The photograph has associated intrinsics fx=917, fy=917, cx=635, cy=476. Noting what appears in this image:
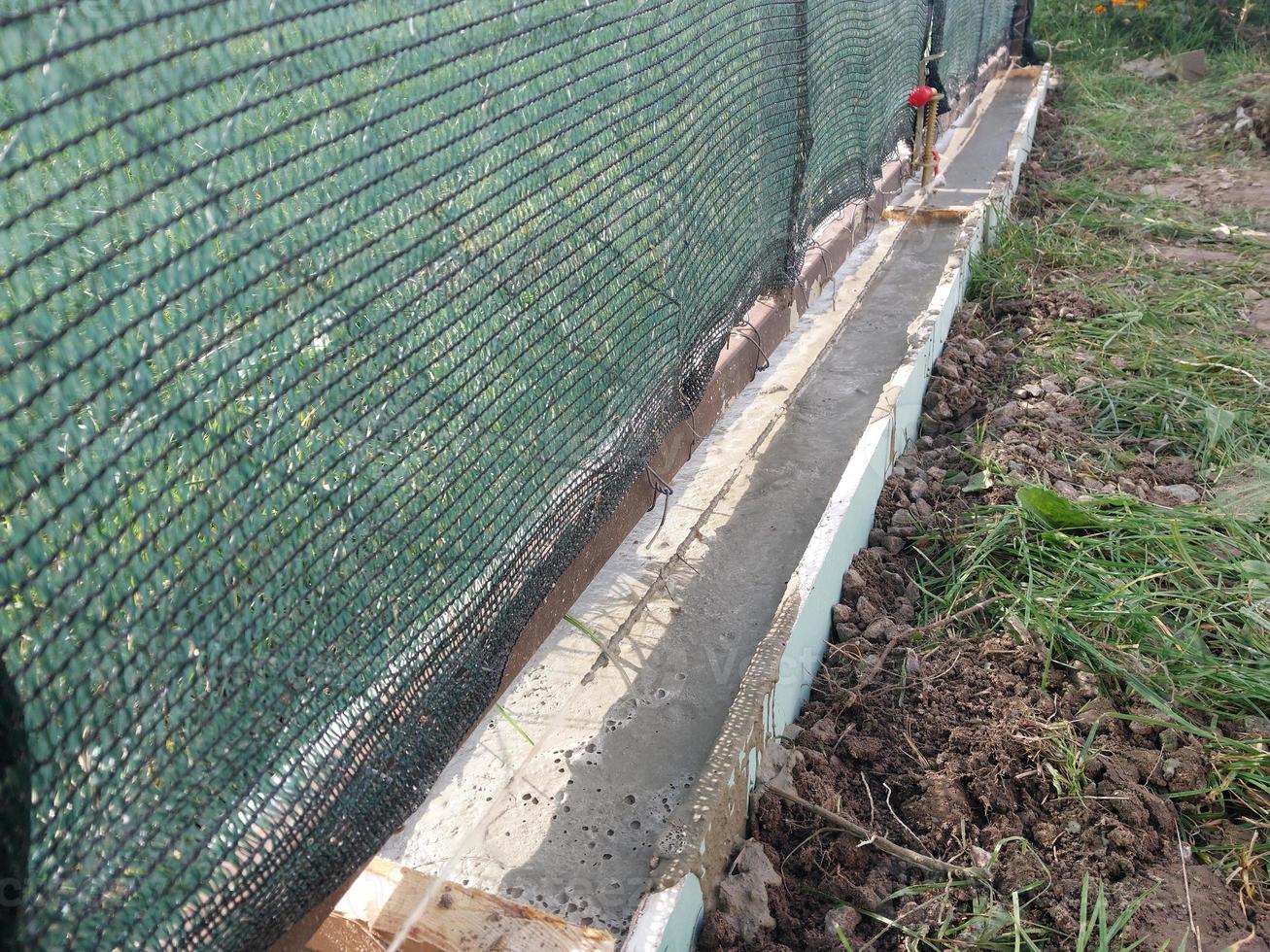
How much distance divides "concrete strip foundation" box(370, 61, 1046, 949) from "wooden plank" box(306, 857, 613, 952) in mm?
153

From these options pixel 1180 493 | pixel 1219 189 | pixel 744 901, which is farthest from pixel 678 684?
pixel 1219 189

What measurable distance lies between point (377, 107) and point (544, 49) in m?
0.57

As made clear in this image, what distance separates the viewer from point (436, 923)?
1.67 m

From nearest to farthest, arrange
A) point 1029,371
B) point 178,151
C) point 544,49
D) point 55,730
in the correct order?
point 55,730
point 178,151
point 544,49
point 1029,371

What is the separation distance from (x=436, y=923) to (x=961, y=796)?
107cm

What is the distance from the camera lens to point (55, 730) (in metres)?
1.06

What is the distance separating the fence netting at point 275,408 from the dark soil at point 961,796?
724mm

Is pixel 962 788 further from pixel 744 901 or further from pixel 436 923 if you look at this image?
pixel 436 923

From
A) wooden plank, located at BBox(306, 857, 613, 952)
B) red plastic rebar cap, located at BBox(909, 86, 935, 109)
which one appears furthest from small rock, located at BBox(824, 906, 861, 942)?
red plastic rebar cap, located at BBox(909, 86, 935, 109)

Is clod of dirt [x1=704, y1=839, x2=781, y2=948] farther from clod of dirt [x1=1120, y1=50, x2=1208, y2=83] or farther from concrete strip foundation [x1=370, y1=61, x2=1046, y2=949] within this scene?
clod of dirt [x1=1120, y1=50, x2=1208, y2=83]

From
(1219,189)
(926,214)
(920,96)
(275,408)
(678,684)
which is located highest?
(275,408)

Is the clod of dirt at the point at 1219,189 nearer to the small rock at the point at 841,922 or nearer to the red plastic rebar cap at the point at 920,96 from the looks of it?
the red plastic rebar cap at the point at 920,96

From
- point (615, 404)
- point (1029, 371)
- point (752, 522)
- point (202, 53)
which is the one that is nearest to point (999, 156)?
point (1029, 371)

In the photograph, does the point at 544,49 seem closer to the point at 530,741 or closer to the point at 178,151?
the point at 178,151
